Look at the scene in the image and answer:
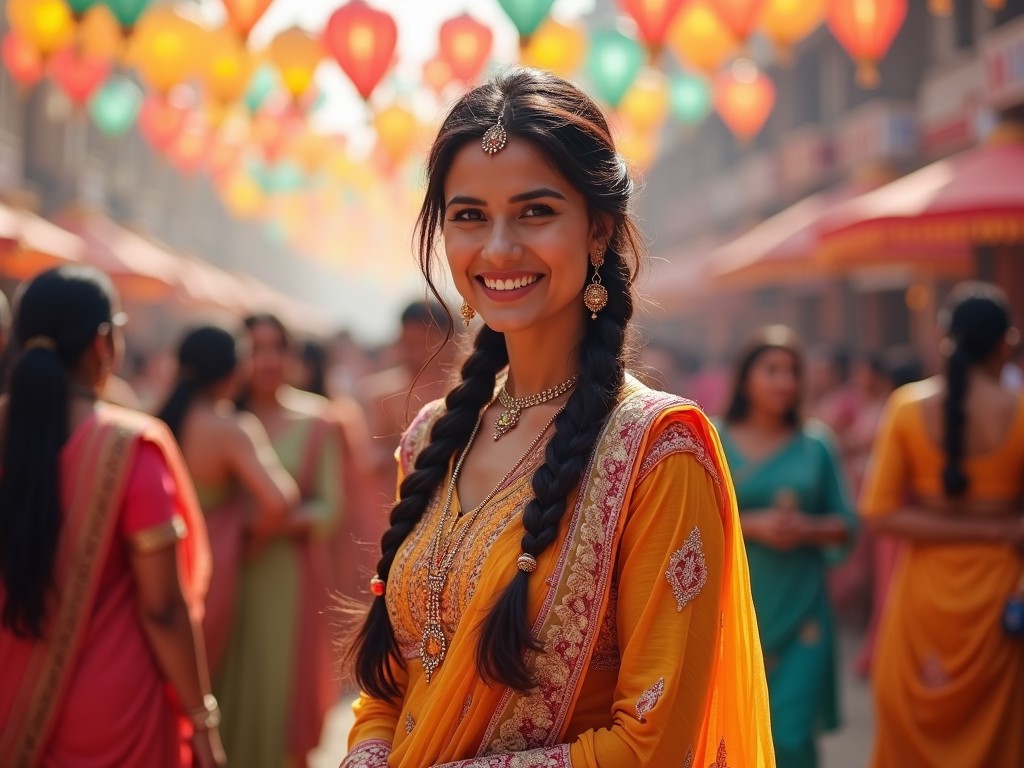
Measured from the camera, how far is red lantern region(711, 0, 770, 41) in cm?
777

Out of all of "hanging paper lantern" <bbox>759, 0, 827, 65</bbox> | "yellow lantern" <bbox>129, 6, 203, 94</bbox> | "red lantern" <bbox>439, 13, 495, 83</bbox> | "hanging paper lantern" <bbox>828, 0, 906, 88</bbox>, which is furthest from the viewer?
"yellow lantern" <bbox>129, 6, 203, 94</bbox>

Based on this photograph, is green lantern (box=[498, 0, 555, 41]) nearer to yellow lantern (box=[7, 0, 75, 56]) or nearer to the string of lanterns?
the string of lanterns

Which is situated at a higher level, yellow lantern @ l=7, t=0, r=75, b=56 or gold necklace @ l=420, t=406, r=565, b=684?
yellow lantern @ l=7, t=0, r=75, b=56

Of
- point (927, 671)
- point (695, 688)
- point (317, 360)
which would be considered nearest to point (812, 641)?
point (927, 671)

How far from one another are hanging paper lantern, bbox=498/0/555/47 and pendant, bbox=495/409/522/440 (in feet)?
17.0

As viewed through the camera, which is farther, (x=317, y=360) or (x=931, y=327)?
(x=931, y=327)

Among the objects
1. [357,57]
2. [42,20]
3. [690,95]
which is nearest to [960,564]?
[357,57]

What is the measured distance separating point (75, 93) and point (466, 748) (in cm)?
1084

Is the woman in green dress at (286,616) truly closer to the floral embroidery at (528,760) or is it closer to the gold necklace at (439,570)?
the gold necklace at (439,570)

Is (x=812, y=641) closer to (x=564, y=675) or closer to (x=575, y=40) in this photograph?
(x=564, y=675)

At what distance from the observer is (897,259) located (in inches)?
403

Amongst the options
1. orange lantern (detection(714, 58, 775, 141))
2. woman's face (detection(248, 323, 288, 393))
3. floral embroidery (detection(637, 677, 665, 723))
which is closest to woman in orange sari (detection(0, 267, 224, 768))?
floral embroidery (detection(637, 677, 665, 723))

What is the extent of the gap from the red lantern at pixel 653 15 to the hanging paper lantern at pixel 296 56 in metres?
2.63

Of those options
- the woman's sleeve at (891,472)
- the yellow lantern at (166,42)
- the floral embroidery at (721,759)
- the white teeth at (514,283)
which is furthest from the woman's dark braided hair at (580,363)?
the yellow lantern at (166,42)
